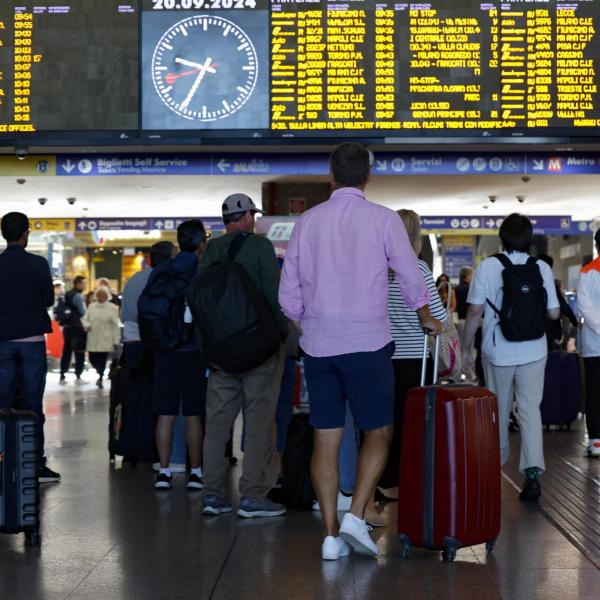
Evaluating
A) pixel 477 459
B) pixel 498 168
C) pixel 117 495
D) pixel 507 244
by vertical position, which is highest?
pixel 498 168

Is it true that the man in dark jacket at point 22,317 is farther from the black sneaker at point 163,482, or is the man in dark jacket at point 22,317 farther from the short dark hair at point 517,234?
the short dark hair at point 517,234

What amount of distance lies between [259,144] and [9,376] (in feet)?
14.4

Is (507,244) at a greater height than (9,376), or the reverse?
(507,244)

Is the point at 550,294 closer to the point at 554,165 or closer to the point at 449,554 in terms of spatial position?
the point at 449,554

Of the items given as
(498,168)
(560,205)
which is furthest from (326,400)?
(560,205)

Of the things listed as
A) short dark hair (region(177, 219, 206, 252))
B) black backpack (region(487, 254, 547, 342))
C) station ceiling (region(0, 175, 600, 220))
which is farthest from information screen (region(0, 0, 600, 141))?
black backpack (region(487, 254, 547, 342))

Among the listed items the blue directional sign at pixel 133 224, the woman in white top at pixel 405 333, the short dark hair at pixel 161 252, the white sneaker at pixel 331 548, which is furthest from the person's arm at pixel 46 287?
the blue directional sign at pixel 133 224

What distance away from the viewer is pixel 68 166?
12.0 metres

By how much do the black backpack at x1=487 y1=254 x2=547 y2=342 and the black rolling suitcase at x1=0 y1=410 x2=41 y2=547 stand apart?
253 centimetres

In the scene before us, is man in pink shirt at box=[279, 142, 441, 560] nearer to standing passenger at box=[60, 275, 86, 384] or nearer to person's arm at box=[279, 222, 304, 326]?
person's arm at box=[279, 222, 304, 326]

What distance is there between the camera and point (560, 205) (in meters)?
19.0

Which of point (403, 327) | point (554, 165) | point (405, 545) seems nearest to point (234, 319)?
point (403, 327)

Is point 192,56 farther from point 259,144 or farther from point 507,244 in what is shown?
point 507,244

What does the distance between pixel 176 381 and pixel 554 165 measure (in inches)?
241
